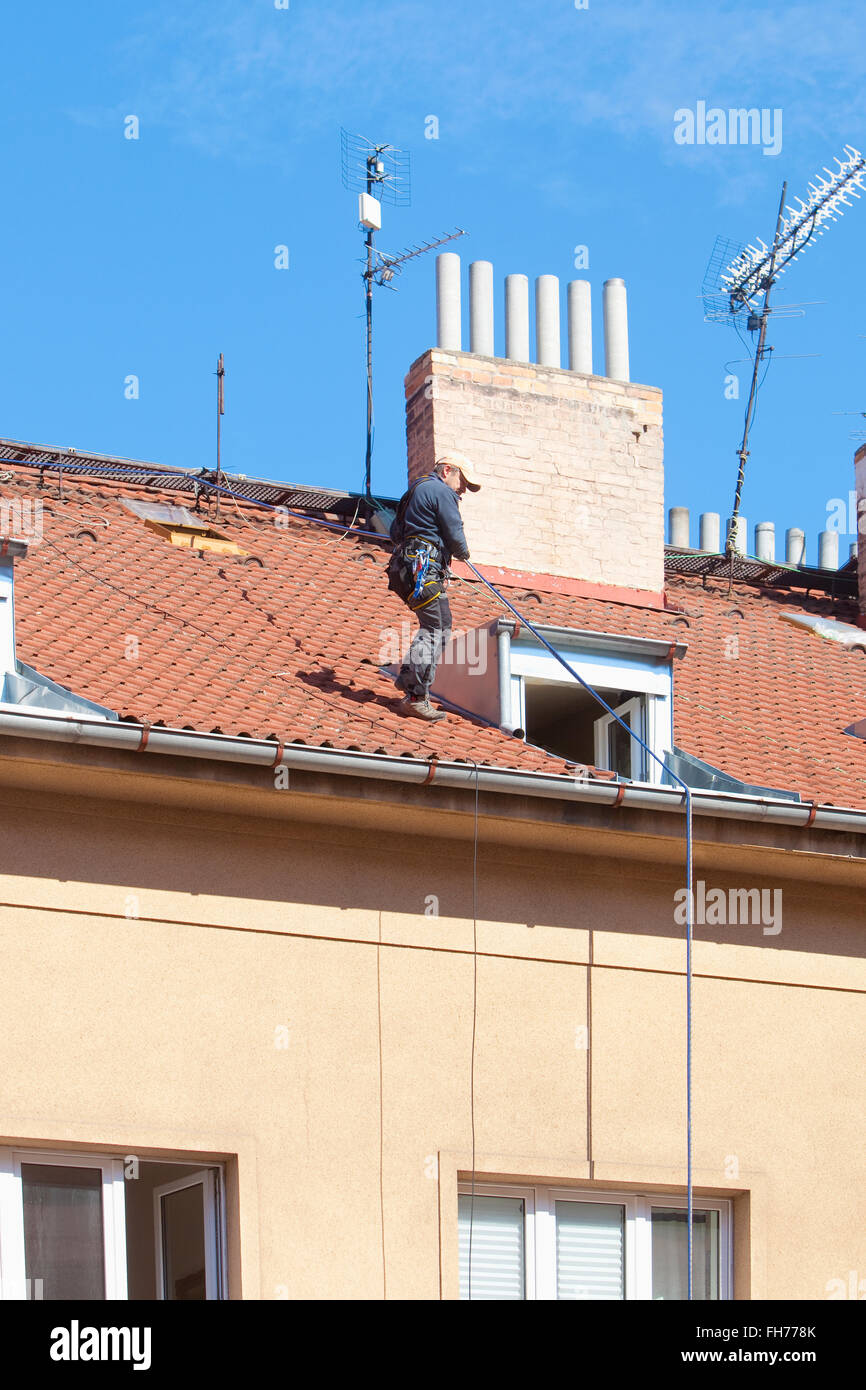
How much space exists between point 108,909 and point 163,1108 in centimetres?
95

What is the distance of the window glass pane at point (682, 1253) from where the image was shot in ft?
40.2

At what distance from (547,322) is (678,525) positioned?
2.59 metres

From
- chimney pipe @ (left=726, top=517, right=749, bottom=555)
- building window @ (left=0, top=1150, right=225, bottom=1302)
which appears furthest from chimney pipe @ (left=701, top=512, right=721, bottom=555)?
building window @ (left=0, top=1150, right=225, bottom=1302)

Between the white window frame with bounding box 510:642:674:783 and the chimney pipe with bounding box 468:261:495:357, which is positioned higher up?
the chimney pipe with bounding box 468:261:495:357

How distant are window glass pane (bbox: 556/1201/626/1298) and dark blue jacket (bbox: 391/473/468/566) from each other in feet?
12.0

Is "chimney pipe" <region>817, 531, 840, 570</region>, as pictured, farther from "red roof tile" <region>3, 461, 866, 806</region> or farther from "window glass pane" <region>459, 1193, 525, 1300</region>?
"window glass pane" <region>459, 1193, 525, 1300</region>

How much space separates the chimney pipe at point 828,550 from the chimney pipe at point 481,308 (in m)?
3.83

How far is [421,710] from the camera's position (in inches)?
520

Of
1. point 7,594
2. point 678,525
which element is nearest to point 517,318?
point 678,525

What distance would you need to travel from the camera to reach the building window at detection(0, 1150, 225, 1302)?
1091 cm

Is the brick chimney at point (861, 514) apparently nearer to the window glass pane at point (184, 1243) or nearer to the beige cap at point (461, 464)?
the beige cap at point (461, 464)

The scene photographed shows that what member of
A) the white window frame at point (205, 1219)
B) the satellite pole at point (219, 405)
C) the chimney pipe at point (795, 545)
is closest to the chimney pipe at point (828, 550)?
the chimney pipe at point (795, 545)
